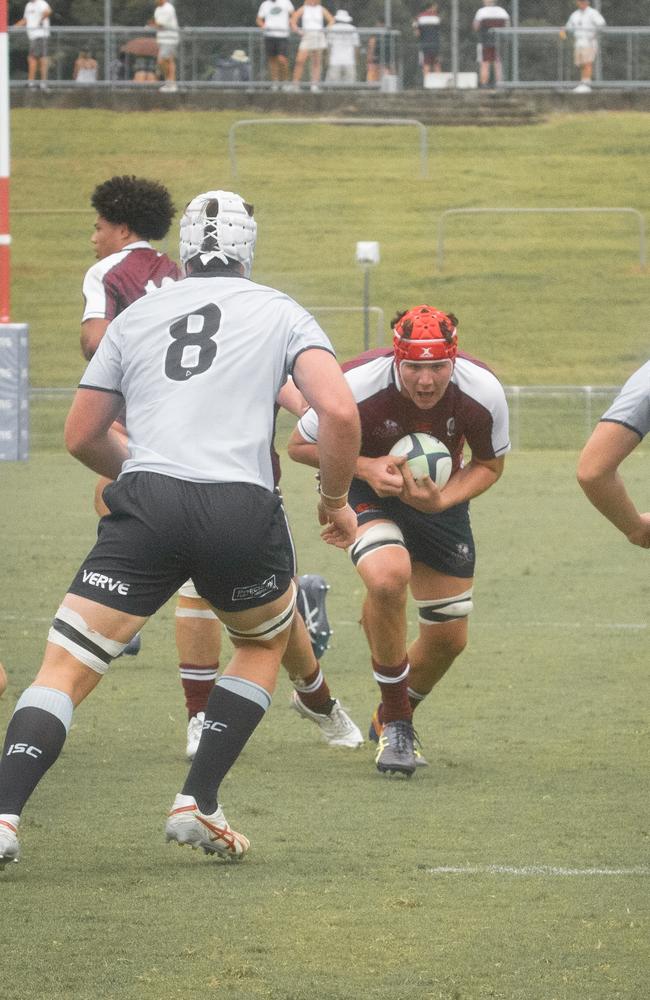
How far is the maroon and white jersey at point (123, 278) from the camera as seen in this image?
7.00 metres

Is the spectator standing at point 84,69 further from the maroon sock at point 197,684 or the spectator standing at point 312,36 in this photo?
the maroon sock at point 197,684

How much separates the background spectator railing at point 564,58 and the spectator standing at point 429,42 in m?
1.44

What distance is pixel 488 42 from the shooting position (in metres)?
38.2

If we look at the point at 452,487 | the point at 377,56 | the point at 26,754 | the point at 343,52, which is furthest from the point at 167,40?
the point at 26,754

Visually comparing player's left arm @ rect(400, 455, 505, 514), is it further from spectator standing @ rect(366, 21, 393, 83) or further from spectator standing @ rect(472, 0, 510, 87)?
spectator standing @ rect(366, 21, 393, 83)

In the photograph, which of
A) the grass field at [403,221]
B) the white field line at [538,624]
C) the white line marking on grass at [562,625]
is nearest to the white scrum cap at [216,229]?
the white field line at [538,624]

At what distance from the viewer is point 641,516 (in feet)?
16.0

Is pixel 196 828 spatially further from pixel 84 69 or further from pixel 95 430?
pixel 84 69

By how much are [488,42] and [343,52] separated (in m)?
3.09

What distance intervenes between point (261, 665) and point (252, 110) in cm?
3487

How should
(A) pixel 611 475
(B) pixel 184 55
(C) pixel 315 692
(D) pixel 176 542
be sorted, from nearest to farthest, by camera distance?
1. (D) pixel 176 542
2. (A) pixel 611 475
3. (C) pixel 315 692
4. (B) pixel 184 55

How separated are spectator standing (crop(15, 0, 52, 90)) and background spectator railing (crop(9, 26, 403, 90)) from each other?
16 cm

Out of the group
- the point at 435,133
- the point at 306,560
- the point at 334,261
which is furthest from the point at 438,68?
the point at 306,560

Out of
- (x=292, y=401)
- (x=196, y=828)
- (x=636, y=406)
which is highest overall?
(x=636, y=406)
